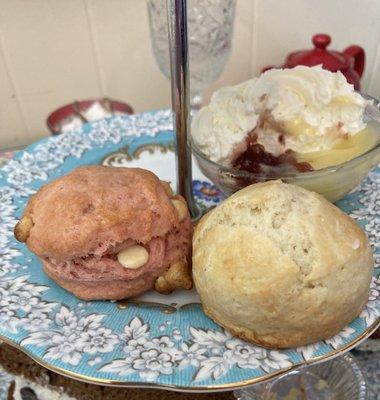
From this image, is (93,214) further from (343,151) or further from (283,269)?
(343,151)

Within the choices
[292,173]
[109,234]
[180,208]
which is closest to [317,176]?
[292,173]

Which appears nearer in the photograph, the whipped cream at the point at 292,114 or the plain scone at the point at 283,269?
the plain scone at the point at 283,269

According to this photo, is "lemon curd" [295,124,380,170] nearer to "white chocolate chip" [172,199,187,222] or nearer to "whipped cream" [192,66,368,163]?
"whipped cream" [192,66,368,163]

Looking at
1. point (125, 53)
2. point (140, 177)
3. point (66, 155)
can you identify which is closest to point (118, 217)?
point (140, 177)

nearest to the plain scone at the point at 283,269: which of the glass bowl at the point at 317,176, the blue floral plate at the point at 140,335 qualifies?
the blue floral plate at the point at 140,335

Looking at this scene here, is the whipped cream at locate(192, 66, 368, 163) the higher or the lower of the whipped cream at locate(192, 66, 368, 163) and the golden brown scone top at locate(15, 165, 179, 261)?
the higher

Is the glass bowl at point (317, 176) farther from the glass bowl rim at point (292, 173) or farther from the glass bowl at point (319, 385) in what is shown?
the glass bowl at point (319, 385)

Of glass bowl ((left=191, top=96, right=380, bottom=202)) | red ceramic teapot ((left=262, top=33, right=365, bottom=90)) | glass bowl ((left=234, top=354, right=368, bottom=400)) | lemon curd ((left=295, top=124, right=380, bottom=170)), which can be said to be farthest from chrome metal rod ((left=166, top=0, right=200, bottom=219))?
red ceramic teapot ((left=262, top=33, right=365, bottom=90))
